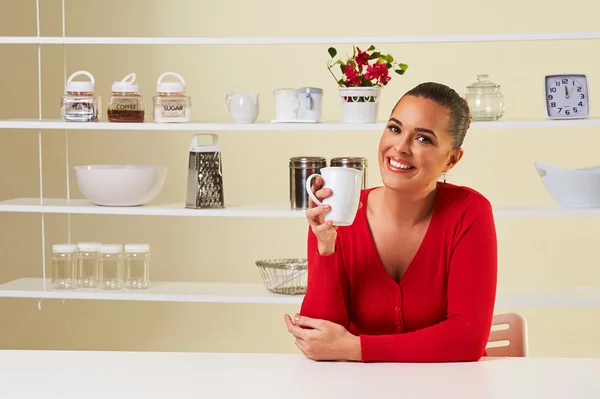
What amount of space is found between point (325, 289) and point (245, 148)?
2190 mm

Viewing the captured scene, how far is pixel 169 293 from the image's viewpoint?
3.14 metres

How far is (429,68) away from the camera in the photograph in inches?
151

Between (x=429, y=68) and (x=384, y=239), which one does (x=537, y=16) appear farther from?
(x=384, y=239)

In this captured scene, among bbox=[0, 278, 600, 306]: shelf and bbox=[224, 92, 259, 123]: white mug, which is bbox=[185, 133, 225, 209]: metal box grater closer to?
bbox=[224, 92, 259, 123]: white mug

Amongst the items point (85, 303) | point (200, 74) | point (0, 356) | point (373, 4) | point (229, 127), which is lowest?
point (85, 303)

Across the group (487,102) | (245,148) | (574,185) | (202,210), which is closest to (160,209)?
(202,210)

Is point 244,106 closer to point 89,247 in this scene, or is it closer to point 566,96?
point 89,247

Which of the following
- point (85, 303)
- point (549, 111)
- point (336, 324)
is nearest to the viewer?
point (336, 324)

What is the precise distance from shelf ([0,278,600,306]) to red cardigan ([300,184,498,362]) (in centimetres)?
114

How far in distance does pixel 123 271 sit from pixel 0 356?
1.67 meters

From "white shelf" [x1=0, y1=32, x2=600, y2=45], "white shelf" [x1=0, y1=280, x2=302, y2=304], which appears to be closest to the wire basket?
"white shelf" [x1=0, y1=280, x2=302, y2=304]

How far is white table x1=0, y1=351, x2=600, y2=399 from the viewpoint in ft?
Result: 4.49

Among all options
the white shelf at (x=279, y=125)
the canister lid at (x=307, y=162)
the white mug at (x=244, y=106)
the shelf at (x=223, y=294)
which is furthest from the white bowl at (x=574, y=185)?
the white mug at (x=244, y=106)

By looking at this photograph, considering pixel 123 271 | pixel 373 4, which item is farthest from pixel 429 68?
pixel 123 271
